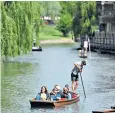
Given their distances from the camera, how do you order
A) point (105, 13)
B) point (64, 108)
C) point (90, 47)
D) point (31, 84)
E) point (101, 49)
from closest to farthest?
point (64, 108) < point (31, 84) < point (101, 49) < point (90, 47) < point (105, 13)

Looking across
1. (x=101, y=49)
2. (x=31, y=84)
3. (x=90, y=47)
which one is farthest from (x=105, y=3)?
(x=31, y=84)

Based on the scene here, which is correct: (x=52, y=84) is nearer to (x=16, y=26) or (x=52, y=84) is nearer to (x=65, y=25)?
(x=16, y=26)

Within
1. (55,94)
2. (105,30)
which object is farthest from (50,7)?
(55,94)

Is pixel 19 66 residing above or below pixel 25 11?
below

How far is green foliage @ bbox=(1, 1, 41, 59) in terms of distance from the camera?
40459mm

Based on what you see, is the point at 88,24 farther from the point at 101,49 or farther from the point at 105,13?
the point at 101,49

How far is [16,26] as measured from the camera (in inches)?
1763

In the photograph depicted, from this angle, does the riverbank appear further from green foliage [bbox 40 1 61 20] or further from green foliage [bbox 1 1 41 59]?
green foliage [bbox 1 1 41 59]

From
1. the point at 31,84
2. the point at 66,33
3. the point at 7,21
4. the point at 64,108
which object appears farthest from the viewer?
the point at 66,33

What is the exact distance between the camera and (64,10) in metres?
135

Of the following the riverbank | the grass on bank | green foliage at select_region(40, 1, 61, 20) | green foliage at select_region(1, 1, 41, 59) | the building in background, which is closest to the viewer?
green foliage at select_region(1, 1, 41, 59)

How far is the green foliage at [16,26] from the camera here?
1593 inches

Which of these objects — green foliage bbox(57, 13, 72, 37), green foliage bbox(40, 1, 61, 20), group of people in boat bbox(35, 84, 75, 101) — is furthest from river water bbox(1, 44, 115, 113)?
green foliage bbox(40, 1, 61, 20)

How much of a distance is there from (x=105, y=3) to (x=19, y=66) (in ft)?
141
